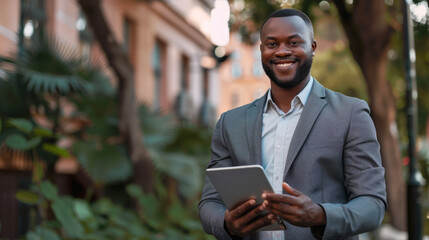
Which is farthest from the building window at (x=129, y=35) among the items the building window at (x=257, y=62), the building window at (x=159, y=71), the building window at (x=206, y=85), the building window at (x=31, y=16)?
the building window at (x=206, y=85)

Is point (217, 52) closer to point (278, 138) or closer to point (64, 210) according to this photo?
point (64, 210)

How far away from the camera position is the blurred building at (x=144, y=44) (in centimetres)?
1041

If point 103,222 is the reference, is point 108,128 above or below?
above

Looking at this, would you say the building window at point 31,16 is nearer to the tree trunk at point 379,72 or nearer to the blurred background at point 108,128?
the blurred background at point 108,128

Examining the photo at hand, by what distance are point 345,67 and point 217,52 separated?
8441mm

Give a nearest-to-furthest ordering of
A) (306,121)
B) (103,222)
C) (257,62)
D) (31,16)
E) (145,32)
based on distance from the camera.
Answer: (306,121), (103,222), (31,16), (145,32), (257,62)

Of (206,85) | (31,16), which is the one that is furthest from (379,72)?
(206,85)

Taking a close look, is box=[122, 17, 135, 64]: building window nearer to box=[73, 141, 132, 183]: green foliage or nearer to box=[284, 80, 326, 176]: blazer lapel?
box=[73, 141, 132, 183]: green foliage

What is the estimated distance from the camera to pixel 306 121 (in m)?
2.13

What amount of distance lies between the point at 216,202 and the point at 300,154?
38cm

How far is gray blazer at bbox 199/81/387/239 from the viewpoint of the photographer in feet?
6.54

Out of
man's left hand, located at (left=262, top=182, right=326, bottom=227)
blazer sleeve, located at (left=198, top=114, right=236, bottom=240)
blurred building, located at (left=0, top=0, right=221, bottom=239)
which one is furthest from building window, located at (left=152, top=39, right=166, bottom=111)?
man's left hand, located at (left=262, top=182, right=326, bottom=227)

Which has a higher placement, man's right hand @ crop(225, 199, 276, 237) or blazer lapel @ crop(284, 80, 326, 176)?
blazer lapel @ crop(284, 80, 326, 176)

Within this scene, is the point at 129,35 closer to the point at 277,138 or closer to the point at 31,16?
Answer: the point at 31,16
